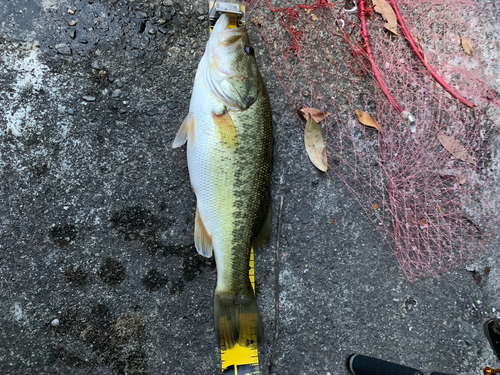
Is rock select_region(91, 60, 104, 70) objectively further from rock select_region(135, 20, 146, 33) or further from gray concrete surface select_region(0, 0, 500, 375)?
rock select_region(135, 20, 146, 33)

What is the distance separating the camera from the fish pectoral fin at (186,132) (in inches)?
88.1

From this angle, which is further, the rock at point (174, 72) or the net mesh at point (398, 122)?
the net mesh at point (398, 122)

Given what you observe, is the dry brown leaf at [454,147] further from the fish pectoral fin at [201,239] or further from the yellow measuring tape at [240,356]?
the fish pectoral fin at [201,239]

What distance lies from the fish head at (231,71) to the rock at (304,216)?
1106 millimetres

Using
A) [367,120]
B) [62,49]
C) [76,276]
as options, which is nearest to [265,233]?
[367,120]

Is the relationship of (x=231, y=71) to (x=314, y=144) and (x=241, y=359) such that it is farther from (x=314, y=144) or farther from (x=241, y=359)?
(x=241, y=359)

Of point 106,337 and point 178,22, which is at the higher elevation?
point 178,22

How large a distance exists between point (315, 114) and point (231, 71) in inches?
37.1


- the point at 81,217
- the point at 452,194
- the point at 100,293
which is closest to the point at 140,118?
the point at 81,217

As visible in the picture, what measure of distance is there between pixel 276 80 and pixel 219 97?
0.79m

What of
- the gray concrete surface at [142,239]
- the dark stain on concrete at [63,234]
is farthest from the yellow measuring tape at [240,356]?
the dark stain on concrete at [63,234]

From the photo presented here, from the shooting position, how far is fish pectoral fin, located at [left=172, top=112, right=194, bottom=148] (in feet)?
7.34

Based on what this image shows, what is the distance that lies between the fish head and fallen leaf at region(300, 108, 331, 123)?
24.9 inches

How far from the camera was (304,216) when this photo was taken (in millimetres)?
2688
